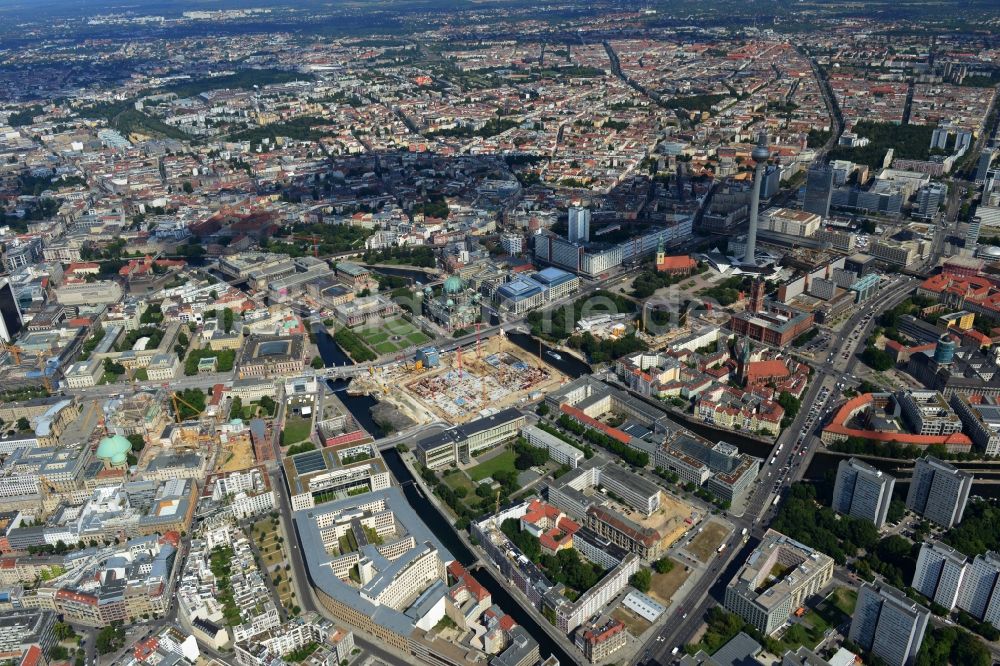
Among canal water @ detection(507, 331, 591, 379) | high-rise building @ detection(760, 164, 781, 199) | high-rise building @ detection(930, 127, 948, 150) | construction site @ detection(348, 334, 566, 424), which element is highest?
high-rise building @ detection(930, 127, 948, 150)

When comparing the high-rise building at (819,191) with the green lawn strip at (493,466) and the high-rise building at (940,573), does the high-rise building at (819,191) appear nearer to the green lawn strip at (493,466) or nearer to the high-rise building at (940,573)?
the green lawn strip at (493,466)

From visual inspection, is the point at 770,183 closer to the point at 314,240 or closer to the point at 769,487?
the point at 314,240

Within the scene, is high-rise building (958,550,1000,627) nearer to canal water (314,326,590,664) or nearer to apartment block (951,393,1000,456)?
apartment block (951,393,1000,456)

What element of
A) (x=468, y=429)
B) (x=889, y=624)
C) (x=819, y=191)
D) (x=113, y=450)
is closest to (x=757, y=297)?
(x=819, y=191)

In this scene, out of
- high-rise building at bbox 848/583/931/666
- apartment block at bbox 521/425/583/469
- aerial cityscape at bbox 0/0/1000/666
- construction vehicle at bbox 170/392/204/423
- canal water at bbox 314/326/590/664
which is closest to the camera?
high-rise building at bbox 848/583/931/666

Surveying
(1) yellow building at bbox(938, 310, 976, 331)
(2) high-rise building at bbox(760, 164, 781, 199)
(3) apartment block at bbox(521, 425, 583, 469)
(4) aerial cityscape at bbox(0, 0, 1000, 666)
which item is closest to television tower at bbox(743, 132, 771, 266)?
(4) aerial cityscape at bbox(0, 0, 1000, 666)

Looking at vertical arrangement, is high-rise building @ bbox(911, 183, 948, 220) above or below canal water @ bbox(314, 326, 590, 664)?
above
